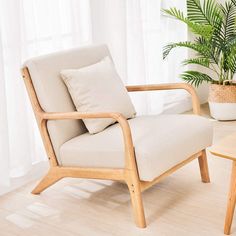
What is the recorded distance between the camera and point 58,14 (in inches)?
128

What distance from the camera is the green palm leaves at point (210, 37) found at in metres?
4.10

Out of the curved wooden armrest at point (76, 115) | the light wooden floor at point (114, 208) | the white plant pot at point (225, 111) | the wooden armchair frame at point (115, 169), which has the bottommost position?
the light wooden floor at point (114, 208)

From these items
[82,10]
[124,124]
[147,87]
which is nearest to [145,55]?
[82,10]

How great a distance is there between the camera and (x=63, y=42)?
3.37 meters

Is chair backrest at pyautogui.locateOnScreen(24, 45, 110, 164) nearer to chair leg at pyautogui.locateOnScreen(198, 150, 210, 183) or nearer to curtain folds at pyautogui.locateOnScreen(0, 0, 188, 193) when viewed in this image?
curtain folds at pyautogui.locateOnScreen(0, 0, 188, 193)

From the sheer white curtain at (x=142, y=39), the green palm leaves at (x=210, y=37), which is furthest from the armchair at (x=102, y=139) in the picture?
the green palm leaves at (x=210, y=37)

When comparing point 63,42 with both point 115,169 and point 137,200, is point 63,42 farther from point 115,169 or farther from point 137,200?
point 137,200

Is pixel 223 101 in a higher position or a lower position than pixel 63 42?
lower

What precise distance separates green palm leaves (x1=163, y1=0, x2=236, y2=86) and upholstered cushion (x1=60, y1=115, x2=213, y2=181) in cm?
141

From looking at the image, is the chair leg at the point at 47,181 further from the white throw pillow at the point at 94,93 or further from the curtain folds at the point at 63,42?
the white throw pillow at the point at 94,93

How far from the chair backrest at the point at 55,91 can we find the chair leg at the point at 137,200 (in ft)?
1.56

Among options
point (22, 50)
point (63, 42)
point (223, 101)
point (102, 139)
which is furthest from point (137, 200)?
point (223, 101)

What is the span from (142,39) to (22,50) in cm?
114

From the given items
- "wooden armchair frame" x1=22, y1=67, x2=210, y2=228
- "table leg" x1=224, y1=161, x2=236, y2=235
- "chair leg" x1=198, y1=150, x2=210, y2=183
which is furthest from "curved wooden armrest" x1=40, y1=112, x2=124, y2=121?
"chair leg" x1=198, y1=150, x2=210, y2=183
